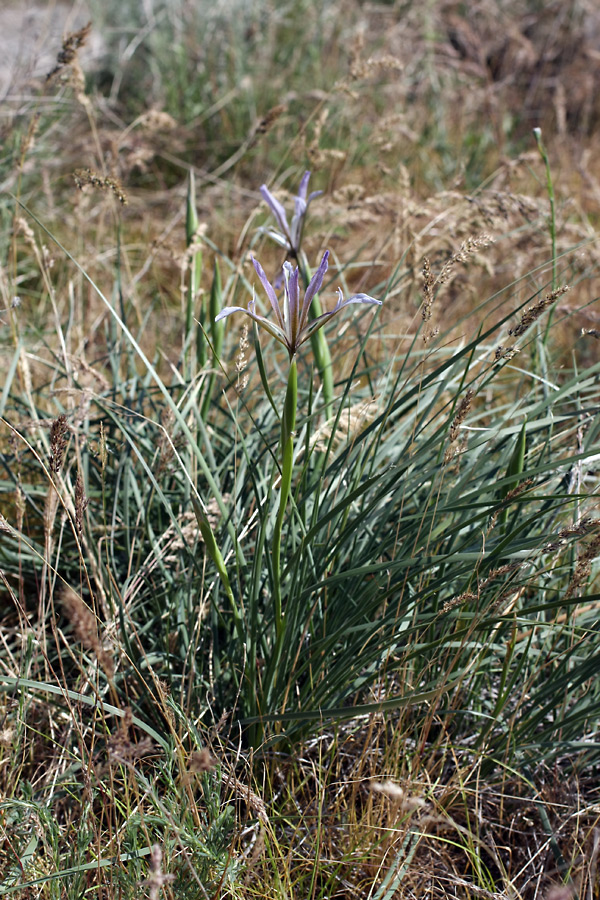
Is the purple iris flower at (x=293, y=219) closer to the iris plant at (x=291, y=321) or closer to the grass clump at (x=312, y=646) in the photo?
the grass clump at (x=312, y=646)

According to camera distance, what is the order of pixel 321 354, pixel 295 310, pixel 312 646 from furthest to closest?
pixel 321 354 → pixel 312 646 → pixel 295 310

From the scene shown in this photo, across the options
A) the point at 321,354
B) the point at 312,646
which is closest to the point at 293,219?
the point at 321,354

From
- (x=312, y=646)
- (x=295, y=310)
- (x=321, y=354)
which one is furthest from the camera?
(x=321, y=354)

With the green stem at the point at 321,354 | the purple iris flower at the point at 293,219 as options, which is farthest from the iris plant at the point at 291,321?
the green stem at the point at 321,354

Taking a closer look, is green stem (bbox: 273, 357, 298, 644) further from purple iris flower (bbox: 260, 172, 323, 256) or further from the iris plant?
purple iris flower (bbox: 260, 172, 323, 256)

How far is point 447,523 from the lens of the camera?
127 cm

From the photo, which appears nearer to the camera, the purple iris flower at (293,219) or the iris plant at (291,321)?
the iris plant at (291,321)

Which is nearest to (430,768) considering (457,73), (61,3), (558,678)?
(558,678)

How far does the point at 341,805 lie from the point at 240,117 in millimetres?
3718

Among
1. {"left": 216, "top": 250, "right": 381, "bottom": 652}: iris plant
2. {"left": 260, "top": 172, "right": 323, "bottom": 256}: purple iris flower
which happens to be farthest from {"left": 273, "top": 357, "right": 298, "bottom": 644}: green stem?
{"left": 260, "top": 172, "right": 323, "bottom": 256}: purple iris flower

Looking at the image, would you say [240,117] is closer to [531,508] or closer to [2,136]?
[2,136]

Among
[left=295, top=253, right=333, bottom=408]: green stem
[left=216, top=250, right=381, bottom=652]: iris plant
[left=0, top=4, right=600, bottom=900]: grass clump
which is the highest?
[left=216, top=250, right=381, bottom=652]: iris plant

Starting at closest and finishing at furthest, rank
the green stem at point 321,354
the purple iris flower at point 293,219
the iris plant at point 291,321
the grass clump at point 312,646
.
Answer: the iris plant at point 291,321
the grass clump at point 312,646
the purple iris flower at point 293,219
the green stem at point 321,354

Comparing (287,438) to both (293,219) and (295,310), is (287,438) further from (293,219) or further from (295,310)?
(293,219)
